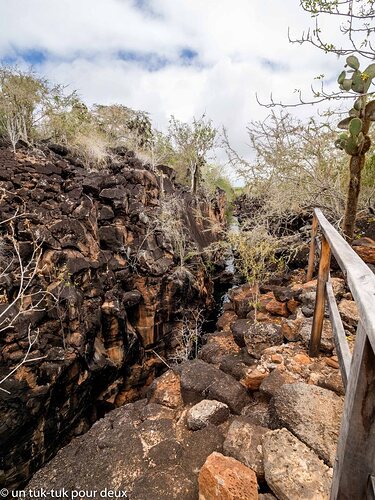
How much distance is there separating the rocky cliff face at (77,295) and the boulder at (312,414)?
11.5 ft

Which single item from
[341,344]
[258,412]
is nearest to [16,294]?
[258,412]

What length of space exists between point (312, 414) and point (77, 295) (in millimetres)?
6344

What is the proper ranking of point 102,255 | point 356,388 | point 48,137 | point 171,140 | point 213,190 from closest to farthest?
point 356,388
point 102,255
point 48,137
point 171,140
point 213,190

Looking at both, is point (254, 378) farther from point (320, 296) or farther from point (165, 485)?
point (165, 485)

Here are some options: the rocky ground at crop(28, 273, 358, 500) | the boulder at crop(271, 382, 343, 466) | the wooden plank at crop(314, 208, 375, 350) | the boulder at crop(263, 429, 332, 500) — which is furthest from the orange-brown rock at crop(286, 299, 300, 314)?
the wooden plank at crop(314, 208, 375, 350)

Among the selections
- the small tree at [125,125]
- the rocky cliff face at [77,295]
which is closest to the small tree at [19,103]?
the rocky cliff face at [77,295]

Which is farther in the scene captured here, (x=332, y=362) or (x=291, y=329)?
(x=291, y=329)

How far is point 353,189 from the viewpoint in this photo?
4.18 metres

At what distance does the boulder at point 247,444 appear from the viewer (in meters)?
1.96

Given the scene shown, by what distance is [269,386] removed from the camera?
280cm

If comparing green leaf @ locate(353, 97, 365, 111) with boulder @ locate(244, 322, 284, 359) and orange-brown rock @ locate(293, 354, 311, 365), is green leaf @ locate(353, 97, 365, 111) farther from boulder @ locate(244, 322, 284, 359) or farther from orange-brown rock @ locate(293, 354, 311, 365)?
orange-brown rock @ locate(293, 354, 311, 365)

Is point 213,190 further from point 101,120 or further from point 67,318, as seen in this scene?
point 67,318

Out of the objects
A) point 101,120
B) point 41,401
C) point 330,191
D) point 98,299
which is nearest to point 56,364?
point 41,401

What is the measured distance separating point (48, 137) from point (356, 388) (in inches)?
586
